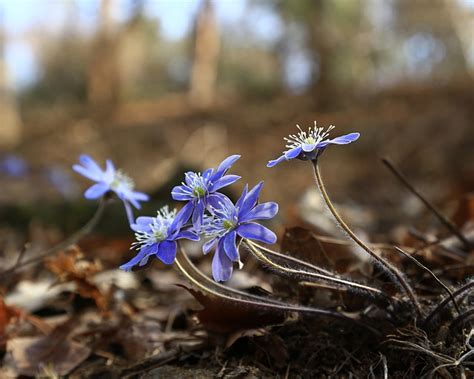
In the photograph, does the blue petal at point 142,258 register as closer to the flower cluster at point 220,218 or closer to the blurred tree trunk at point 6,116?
the flower cluster at point 220,218

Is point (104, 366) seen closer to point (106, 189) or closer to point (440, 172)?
point (106, 189)

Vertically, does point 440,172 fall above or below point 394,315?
below

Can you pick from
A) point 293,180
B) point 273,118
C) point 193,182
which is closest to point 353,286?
point 193,182

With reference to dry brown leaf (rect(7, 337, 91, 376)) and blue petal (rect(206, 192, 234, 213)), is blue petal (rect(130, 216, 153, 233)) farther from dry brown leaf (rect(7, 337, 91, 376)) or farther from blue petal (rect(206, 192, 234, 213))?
dry brown leaf (rect(7, 337, 91, 376))

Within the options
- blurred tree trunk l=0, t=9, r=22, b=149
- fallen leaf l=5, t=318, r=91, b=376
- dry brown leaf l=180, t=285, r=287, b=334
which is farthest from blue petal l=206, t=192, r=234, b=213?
blurred tree trunk l=0, t=9, r=22, b=149

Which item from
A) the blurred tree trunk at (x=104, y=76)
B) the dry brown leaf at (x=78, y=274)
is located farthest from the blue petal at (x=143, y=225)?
the blurred tree trunk at (x=104, y=76)

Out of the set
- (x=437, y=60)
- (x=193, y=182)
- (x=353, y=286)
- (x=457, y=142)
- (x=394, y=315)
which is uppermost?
(x=193, y=182)
